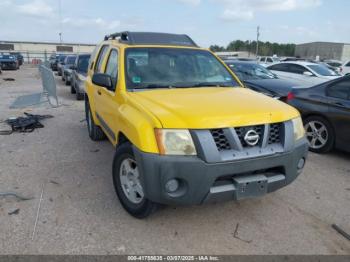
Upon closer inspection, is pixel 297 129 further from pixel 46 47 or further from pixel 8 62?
pixel 46 47

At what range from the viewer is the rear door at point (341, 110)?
5.20m

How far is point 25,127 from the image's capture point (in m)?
7.16

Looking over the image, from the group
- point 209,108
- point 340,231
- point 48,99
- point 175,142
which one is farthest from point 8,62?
point 340,231

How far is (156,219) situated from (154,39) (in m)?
2.54

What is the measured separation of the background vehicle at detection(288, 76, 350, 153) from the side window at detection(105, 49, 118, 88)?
3634 mm

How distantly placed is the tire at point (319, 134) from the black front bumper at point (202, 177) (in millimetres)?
2837

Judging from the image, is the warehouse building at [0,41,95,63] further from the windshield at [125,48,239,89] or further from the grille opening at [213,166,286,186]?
the grille opening at [213,166,286,186]

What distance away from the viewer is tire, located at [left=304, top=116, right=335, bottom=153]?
18.1 ft

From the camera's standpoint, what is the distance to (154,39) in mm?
4590

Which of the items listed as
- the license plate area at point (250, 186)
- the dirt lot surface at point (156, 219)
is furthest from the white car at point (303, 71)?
the license plate area at point (250, 186)

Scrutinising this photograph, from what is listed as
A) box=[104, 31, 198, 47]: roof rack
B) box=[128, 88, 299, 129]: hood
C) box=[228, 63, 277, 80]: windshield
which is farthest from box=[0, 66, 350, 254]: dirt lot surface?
box=[228, 63, 277, 80]: windshield

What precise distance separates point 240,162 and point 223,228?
0.87 meters

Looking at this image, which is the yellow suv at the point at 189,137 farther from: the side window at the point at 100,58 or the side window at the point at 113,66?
the side window at the point at 100,58

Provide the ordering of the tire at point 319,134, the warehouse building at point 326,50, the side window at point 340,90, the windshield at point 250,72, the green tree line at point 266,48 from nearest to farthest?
the side window at point 340,90
the tire at point 319,134
the windshield at point 250,72
the warehouse building at point 326,50
the green tree line at point 266,48
